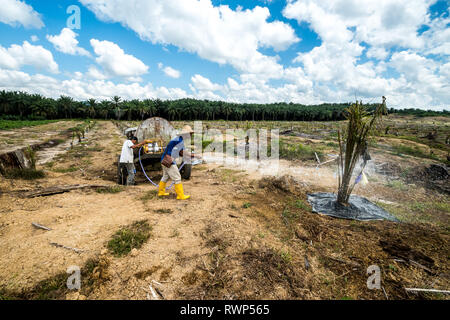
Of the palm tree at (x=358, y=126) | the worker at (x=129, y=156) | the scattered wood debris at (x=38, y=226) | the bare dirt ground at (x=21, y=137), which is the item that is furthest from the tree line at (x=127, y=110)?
the scattered wood debris at (x=38, y=226)

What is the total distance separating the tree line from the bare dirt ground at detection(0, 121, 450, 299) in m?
55.4

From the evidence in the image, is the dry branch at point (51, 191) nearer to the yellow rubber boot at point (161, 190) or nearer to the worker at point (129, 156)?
the worker at point (129, 156)

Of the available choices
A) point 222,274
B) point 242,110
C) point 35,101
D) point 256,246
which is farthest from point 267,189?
point 35,101

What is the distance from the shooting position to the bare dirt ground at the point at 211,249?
258 cm

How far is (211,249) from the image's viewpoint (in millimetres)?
3338

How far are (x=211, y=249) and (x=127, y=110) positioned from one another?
2559 inches

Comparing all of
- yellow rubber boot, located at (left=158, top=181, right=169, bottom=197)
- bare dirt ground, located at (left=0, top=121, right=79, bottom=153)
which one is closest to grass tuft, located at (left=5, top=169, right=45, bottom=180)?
bare dirt ground, located at (left=0, top=121, right=79, bottom=153)

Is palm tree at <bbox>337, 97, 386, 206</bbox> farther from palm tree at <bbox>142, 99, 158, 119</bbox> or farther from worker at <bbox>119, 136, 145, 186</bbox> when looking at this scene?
palm tree at <bbox>142, 99, 158, 119</bbox>

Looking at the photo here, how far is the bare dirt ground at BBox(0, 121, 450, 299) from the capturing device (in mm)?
2578

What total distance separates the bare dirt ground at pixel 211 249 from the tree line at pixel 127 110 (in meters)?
55.4

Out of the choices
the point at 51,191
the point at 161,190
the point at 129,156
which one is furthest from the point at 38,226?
the point at 129,156

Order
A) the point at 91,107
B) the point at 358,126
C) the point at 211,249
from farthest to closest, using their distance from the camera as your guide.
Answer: the point at 91,107 → the point at 358,126 → the point at 211,249

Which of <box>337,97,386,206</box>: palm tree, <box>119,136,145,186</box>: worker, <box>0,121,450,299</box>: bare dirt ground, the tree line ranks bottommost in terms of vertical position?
<box>0,121,450,299</box>: bare dirt ground

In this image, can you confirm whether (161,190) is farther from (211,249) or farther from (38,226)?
(211,249)
